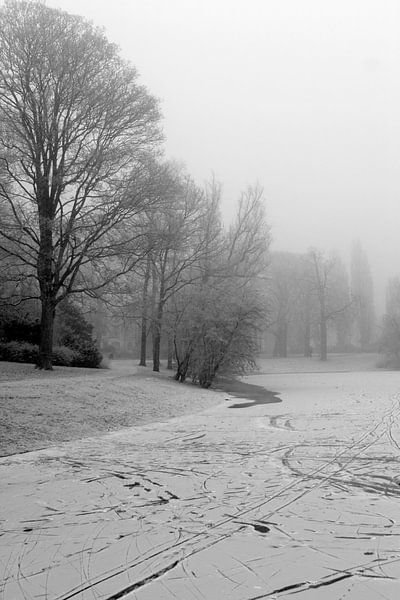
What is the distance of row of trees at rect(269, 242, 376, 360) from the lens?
6969cm

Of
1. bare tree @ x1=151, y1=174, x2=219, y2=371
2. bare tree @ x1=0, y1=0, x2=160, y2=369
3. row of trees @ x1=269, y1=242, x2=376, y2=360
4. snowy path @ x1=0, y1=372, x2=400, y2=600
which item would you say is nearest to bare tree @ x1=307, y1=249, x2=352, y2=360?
row of trees @ x1=269, y1=242, x2=376, y2=360

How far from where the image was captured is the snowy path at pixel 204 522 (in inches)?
136

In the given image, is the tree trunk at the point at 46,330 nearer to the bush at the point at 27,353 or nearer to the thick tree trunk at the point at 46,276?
the thick tree trunk at the point at 46,276

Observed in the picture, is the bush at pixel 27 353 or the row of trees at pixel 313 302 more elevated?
the row of trees at pixel 313 302

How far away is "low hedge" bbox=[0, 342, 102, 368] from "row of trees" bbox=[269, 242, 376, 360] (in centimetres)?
3630

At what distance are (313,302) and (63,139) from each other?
54.2m

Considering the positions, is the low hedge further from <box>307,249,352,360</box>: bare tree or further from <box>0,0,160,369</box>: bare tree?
<box>307,249,352,360</box>: bare tree

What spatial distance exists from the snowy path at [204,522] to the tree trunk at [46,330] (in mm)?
14049

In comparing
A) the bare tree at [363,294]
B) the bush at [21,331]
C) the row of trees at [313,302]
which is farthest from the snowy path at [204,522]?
the bare tree at [363,294]

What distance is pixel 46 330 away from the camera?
Result: 2244cm

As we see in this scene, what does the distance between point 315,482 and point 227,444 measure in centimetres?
320

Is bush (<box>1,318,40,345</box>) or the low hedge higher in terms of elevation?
bush (<box>1,318,40,345</box>)

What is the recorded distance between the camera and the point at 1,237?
2233cm

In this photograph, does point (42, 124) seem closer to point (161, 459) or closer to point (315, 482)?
point (161, 459)
